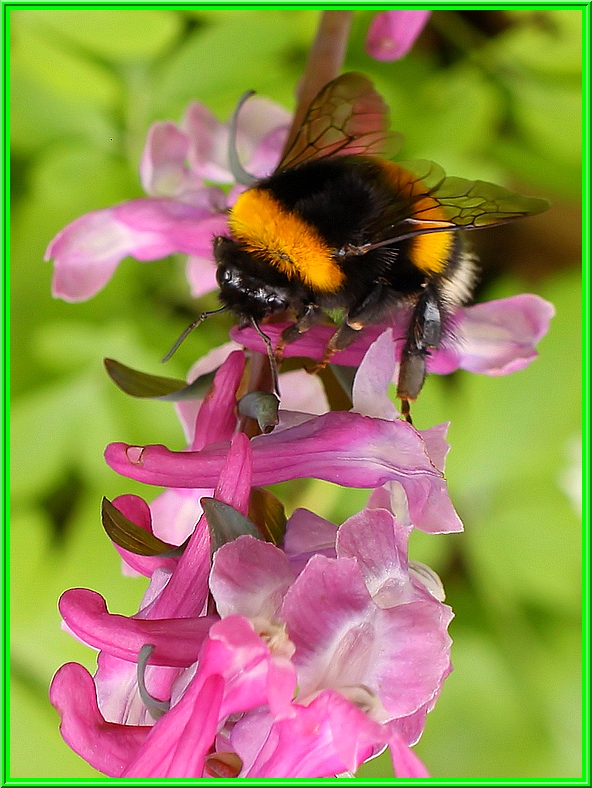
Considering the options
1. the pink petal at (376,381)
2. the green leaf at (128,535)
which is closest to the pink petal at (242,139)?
the pink petal at (376,381)

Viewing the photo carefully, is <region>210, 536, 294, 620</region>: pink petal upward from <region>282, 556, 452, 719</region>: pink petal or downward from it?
upward

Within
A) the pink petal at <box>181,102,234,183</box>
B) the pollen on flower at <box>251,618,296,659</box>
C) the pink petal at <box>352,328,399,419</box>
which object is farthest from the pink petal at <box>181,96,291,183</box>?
the pollen on flower at <box>251,618,296,659</box>

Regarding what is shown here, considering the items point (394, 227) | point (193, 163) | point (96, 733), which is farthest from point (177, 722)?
point (193, 163)

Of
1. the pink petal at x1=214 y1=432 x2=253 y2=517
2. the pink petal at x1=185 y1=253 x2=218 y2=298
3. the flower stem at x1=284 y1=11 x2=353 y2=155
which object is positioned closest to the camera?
the pink petal at x1=214 y1=432 x2=253 y2=517

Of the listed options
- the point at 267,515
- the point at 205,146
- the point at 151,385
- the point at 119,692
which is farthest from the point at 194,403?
the point at 205,146

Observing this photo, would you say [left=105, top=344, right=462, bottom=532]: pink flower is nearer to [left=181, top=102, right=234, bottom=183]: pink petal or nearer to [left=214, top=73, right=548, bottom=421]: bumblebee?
[left=214, top=73, right=548, bottom=421]: bumblebee

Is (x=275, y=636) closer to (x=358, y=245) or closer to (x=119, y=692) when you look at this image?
(x=119, y=692)

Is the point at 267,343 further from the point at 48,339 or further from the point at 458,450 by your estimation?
the point at 458,450
